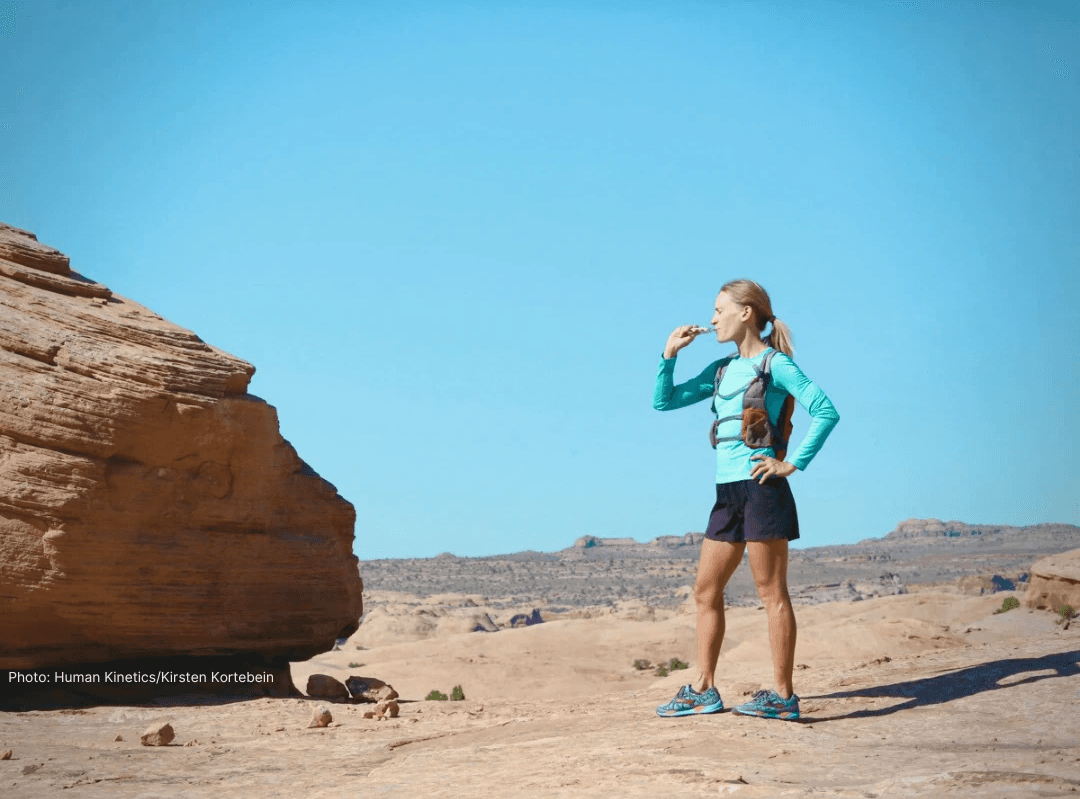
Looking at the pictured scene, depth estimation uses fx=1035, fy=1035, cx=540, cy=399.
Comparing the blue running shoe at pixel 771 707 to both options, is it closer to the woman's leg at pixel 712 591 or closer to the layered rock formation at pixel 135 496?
the woman's leg at pixel 712 591

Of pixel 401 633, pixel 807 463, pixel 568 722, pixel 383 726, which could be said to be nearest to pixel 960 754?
pixel 807 463

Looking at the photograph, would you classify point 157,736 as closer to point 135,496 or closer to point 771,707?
point 135,496

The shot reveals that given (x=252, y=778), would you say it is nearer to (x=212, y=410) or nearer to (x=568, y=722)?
(x=568, y=722)

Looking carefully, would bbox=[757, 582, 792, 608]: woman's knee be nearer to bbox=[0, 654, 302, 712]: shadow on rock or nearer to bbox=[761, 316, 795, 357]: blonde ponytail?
bbox=[761, 316, 795, 357]: blonde ponytail

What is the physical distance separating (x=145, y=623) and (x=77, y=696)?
1053 millimetres

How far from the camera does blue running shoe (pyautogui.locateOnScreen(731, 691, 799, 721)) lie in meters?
6.39

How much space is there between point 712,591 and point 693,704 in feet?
2.54

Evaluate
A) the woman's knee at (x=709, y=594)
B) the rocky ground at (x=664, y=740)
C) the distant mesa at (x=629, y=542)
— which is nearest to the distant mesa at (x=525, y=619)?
the rocky ground at (x=664, y=740)

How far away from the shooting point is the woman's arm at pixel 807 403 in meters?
6.22

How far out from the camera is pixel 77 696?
35.3 ft

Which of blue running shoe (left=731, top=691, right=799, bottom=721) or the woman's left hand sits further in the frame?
blue running shoe (left=731, top=691, right=799, bottom=721)

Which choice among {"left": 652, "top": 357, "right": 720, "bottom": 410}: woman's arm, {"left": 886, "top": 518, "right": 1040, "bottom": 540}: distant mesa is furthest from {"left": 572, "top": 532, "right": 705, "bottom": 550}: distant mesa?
{"left": 652, "top": 357, "right": 720, "bottom": 410}: woman's arm

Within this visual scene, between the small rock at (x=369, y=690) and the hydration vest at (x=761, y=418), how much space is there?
20.5ft

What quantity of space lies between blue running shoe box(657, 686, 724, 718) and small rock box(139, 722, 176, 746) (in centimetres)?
391
